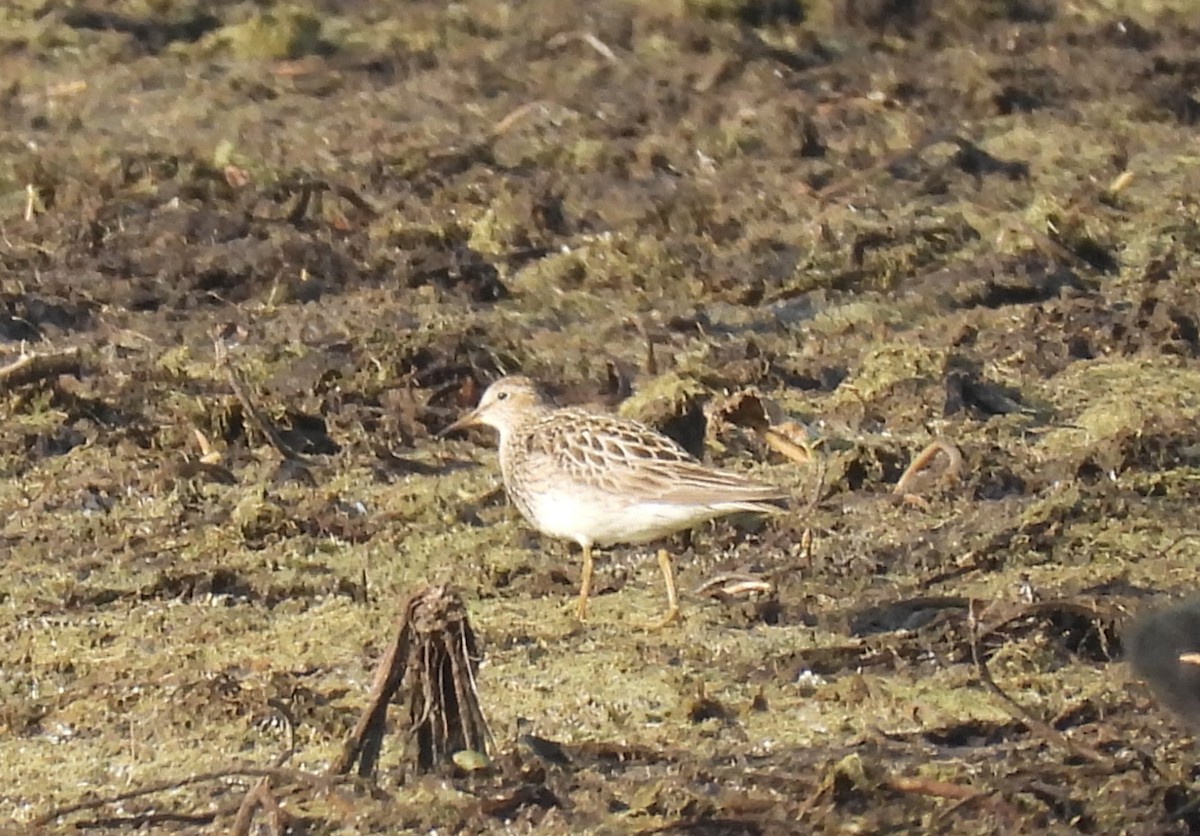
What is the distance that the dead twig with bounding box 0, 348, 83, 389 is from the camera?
25.2 feet

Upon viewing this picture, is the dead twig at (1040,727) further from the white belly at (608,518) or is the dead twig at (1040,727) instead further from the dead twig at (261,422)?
the dead twig at (261,422)

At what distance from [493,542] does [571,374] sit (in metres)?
1.66

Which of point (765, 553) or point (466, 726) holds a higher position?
point (466, 726)

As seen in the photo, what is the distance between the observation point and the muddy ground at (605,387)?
520cm

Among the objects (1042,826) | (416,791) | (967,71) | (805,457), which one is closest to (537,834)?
(416,791)

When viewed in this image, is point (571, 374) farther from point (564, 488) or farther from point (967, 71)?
point (967, 71)

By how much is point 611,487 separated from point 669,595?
309mm

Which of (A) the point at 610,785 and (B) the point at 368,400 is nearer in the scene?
(A) the point at 610,785

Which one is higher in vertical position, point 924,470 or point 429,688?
point 429,688

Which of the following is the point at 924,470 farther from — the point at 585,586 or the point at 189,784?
the point at 189,784

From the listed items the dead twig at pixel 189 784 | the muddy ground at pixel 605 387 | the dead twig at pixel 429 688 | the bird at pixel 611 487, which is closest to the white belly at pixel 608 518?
the bird at pixel 611 487

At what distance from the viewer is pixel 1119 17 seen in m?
14.8

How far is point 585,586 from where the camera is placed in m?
6.23

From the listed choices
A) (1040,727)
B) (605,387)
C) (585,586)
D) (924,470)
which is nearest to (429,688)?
(1040,727)
